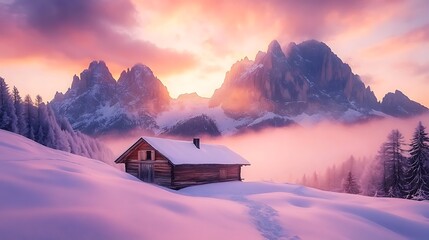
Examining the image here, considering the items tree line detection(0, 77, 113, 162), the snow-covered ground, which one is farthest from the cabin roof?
tree line detection(0, 77, 113, 162)

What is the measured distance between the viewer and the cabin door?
3110 cm

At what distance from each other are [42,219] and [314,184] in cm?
9741

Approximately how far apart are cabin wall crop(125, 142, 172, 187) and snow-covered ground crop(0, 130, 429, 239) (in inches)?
587

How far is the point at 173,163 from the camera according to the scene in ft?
94.2

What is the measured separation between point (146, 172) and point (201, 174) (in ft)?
19.4

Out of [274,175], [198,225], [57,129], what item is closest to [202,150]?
[198,225]

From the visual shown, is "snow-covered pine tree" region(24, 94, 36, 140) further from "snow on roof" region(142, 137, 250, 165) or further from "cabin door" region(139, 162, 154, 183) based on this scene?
"snow on roof" region(142, 137, 250, 165)

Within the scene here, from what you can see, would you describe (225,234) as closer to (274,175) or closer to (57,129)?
(57,129)

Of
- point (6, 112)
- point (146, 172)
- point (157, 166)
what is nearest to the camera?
point (157, 166)

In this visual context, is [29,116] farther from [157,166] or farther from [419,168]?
[419,168]

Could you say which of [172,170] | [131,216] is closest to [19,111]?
[172,170]

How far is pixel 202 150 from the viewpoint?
35.3 meters

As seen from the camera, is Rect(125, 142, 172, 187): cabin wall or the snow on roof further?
the snow on roof

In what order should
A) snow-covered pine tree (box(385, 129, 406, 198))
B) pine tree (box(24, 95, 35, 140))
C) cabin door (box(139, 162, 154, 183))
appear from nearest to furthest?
1. cabin door (box(139, 162, 154, 183))
2. snow-covered pine tree (box(385, 129, 406, 198))
3. pine tree (box(24, 95, 35, 140))
